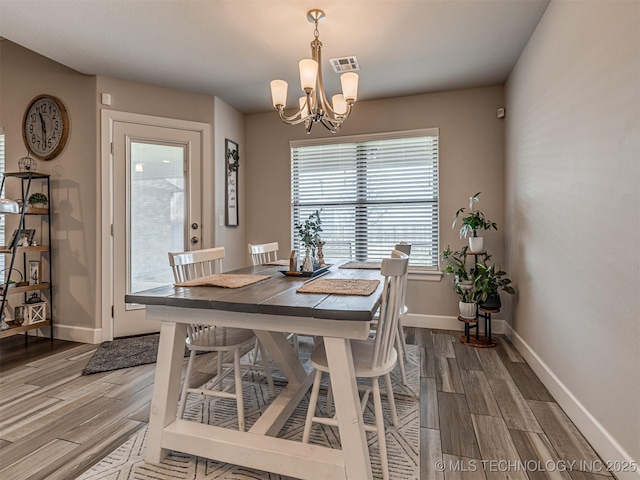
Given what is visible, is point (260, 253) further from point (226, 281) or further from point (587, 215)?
point (587, 215)

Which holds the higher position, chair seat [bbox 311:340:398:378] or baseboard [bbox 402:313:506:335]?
chair seat [bbox 311:340:398:378]

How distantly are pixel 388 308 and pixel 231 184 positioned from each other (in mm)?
3059

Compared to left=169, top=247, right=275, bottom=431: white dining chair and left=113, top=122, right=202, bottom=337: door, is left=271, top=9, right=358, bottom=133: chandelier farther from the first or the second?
left=113, top=122, right=202, bottom=337: door

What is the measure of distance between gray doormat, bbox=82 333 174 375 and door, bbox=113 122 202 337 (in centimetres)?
18

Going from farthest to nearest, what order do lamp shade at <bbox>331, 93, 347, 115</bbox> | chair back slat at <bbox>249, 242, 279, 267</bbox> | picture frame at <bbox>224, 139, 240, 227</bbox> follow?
1. picture frame at <bbox>224, 139, 240, 227</bbox>
2. chair back slat at <bbox>249, 242, 279, 267</bbox>
3. lamp shade at <bbox>331, 93, 347, 115</bbox>

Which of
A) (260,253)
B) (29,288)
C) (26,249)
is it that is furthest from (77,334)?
(260,253)

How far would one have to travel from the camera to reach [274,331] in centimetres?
156

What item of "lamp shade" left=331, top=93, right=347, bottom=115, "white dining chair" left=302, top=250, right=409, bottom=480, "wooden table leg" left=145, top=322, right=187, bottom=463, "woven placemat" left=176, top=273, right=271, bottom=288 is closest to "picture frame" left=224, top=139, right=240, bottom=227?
"lamp shade" left=331, top=93, right=347, bottom=115

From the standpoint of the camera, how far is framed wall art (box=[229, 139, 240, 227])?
3989 millimetres

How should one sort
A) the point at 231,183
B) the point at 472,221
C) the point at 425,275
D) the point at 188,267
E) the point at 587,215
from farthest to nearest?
the point at 231,183 → the point at 425,275 → the point at 472,221 → the point at 188,267 → the point at 587,215

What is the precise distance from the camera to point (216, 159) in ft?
12.4

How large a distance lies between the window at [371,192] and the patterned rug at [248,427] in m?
1.81

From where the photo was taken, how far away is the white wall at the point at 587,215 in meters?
1.42

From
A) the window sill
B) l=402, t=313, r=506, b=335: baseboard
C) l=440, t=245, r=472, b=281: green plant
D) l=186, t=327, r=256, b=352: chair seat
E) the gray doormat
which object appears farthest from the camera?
the window sill
